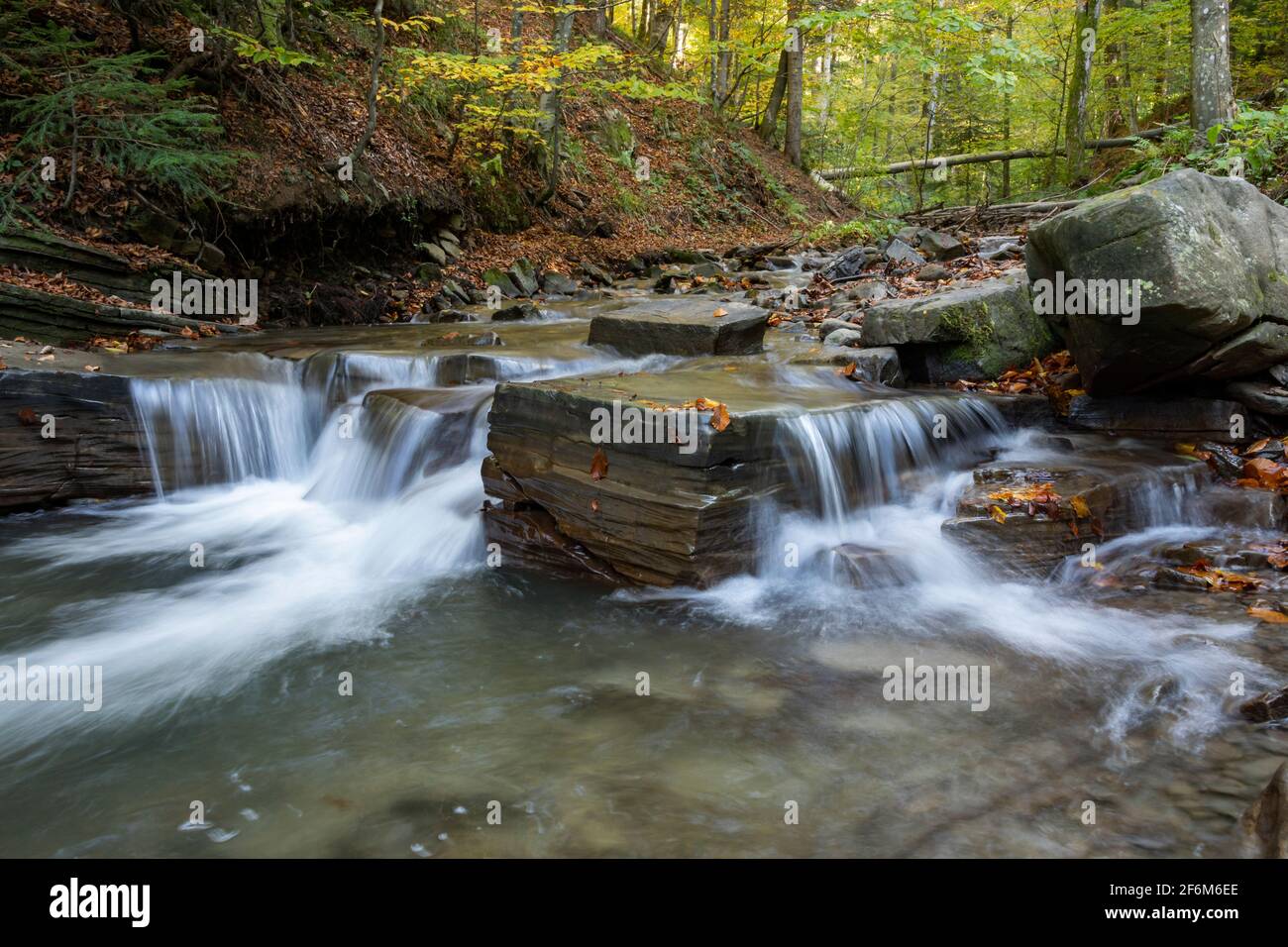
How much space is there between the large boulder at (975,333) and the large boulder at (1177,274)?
3.15ft

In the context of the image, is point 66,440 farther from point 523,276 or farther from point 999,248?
point 999,248

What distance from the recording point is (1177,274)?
5.19 meters

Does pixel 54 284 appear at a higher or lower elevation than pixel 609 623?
higher

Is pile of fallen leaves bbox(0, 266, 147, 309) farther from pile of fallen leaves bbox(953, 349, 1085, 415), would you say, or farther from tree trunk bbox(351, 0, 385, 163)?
pile of fallen leaves bbox(953, 349, 1085, 415)

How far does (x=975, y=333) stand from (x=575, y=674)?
16.8 ft

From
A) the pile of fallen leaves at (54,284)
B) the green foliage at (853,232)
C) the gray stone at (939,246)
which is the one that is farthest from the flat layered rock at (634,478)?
the green foliage at (853,232)

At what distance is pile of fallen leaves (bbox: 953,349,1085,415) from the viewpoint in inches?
274

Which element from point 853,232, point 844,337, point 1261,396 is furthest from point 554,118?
point 1261,396

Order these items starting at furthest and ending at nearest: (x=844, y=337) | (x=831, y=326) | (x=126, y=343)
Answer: (x=831, y=326), (x=844, y=337), (x=126, y=343)

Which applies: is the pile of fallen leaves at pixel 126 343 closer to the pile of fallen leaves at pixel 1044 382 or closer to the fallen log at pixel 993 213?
the pile of fallen leaves at pixel 1044 382

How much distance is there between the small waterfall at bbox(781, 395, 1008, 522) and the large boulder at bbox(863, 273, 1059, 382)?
0.82m

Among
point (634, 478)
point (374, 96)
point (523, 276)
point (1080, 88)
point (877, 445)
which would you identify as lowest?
point (634, 478)

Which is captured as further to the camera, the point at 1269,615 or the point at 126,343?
the point at 126,343

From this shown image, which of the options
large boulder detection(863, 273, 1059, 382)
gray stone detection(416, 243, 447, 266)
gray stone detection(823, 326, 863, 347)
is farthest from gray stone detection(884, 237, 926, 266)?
gray stone detection(416, 243, 447, 266)
